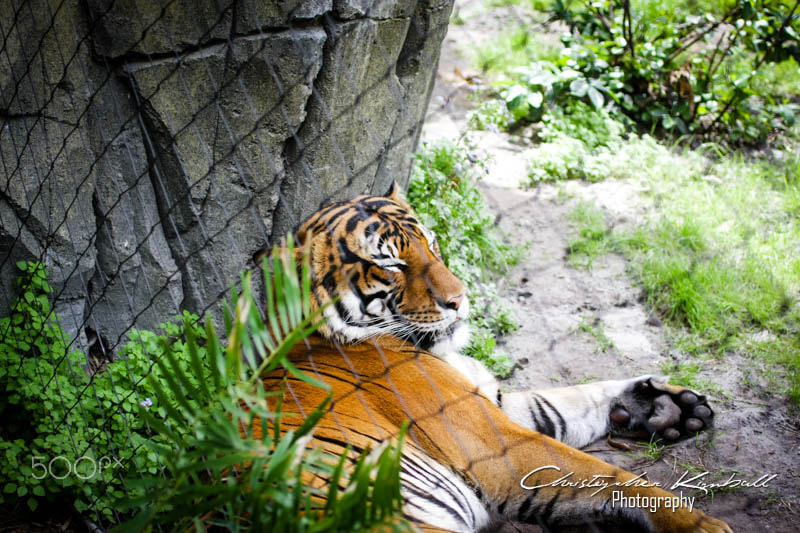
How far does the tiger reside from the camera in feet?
6.07

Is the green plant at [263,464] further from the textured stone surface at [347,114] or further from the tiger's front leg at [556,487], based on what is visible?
the textured stone surface at [347,114]

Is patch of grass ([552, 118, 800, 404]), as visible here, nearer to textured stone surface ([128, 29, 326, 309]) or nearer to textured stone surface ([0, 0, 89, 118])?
textured stone surface ([128, 29, 326, 309])

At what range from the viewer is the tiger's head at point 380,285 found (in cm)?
209

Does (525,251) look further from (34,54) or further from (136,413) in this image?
(34,54)

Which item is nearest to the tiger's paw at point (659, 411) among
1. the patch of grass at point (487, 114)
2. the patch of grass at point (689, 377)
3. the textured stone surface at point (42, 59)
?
the patch of grass at point (689, 377)

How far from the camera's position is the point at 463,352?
278 cm

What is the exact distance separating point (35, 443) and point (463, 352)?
160 centimetres

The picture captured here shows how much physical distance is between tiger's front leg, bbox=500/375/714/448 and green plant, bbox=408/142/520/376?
45 centimetres

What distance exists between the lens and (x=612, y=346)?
287 cm

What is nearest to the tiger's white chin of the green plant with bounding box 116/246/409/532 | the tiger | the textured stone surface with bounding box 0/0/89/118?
the tiger

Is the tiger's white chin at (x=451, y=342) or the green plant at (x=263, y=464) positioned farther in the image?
the tiger's white chin at (x=451, y=342)

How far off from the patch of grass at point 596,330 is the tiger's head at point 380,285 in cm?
101

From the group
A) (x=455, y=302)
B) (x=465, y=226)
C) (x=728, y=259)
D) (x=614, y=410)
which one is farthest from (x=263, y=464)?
(x=728, y=259)

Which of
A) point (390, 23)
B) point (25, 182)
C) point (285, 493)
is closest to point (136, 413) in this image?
point (25, 182)
